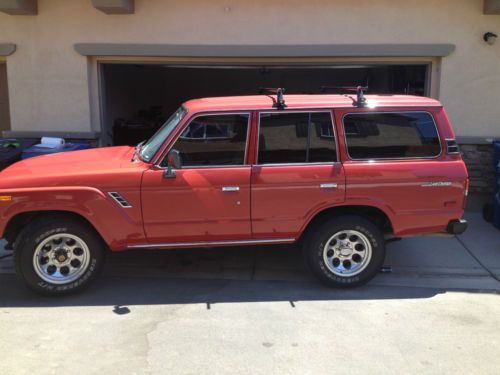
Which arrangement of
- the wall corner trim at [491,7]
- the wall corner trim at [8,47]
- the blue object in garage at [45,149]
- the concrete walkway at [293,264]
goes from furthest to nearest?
1. the wall corner trim at [8,47]
2. the wall corner trim at [491,7]
3. the blue object in garage at [45,149]
4. the concrete walkway at [293,264]

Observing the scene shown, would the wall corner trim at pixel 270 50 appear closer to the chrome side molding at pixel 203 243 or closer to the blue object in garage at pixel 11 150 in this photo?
the blue object in garage at pixel 11 150

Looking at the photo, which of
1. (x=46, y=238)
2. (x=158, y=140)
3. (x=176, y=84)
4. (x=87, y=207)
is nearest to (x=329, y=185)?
(x=158, y=140)

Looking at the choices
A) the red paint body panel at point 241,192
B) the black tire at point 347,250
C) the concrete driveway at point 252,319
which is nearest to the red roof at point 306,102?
the red paint body panel at point 241,192

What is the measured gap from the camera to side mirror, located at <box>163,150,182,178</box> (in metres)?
4.54

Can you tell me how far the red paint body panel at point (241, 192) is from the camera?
181 inches

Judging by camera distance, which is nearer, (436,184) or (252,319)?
(252,319)

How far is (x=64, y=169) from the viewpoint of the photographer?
188 inches

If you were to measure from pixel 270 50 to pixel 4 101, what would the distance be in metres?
4.98

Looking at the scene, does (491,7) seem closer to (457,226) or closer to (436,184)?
(436,184)

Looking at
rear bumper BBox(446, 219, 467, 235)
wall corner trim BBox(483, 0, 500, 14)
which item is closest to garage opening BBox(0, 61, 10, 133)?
rear bumper BBox(446, 219, 467, 235)

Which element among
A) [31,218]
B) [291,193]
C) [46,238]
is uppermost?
[291,193]

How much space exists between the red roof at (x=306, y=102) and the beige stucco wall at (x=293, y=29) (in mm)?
3147

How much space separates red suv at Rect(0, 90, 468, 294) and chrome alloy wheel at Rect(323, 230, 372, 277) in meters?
0.01

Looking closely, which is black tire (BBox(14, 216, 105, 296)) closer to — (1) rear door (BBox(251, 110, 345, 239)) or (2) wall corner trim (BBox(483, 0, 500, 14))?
(1) rear door (BBox(251, 110, 345, 239))
